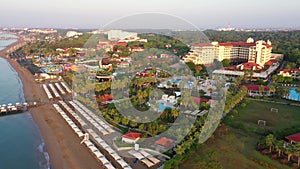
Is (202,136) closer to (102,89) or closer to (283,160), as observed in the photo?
(283,160)

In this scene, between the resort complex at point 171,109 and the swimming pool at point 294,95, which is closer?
the resort complex at point 171,109

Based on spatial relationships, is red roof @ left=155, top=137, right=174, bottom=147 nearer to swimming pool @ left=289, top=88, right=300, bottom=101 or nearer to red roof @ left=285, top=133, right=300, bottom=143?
red roof @ left=285, top=133, right=300, bottom=143

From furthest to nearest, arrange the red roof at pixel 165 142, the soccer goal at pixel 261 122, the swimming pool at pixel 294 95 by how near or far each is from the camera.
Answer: the swimming pool at pixel 294 95 → the soccer goal at pixel 261 122 → the red roof at pixel 165 142

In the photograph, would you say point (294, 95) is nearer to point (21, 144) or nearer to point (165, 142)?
point (165, 142)

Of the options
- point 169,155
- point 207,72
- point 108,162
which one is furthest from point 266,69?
point 108,162

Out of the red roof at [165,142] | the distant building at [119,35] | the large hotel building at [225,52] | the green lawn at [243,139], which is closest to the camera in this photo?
the green lawn at [243,139]

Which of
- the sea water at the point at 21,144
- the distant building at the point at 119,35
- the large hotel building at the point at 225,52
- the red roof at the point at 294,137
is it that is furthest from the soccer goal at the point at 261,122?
the distant building at the point at 119,35

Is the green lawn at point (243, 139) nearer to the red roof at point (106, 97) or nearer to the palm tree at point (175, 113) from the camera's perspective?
the palm tree at point (175, 113)
